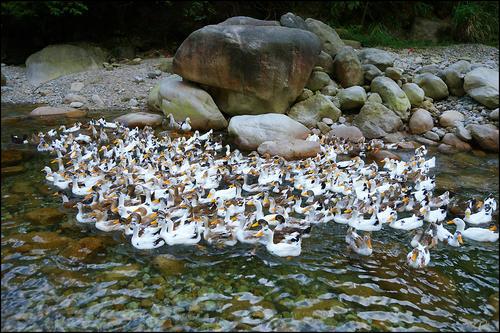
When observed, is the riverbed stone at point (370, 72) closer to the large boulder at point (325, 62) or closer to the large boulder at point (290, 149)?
the large boulder at point (325, 62)

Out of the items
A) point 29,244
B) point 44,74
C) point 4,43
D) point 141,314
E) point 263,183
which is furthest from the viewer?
point 4,43

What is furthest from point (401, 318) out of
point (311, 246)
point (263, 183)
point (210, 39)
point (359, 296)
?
point (210, 39)

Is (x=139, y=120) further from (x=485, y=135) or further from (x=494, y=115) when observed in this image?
(x=494, y=115)

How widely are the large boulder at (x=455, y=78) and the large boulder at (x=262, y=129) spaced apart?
6232 mm

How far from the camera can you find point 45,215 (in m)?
7.66

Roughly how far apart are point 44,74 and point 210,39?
28.4 feet

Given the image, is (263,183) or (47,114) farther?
(47,114)

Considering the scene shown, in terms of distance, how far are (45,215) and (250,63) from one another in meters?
7.69

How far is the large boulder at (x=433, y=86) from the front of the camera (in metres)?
15.2

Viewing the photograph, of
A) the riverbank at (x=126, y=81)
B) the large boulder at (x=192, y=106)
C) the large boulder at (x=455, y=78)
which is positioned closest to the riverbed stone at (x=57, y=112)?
the riverbank at (x=126, y=81)

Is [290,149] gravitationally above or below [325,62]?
below

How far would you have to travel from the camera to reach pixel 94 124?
531 inches

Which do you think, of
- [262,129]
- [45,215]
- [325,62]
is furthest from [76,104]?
[325,62]

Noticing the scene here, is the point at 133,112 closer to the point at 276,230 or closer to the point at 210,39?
the point at 210,39
